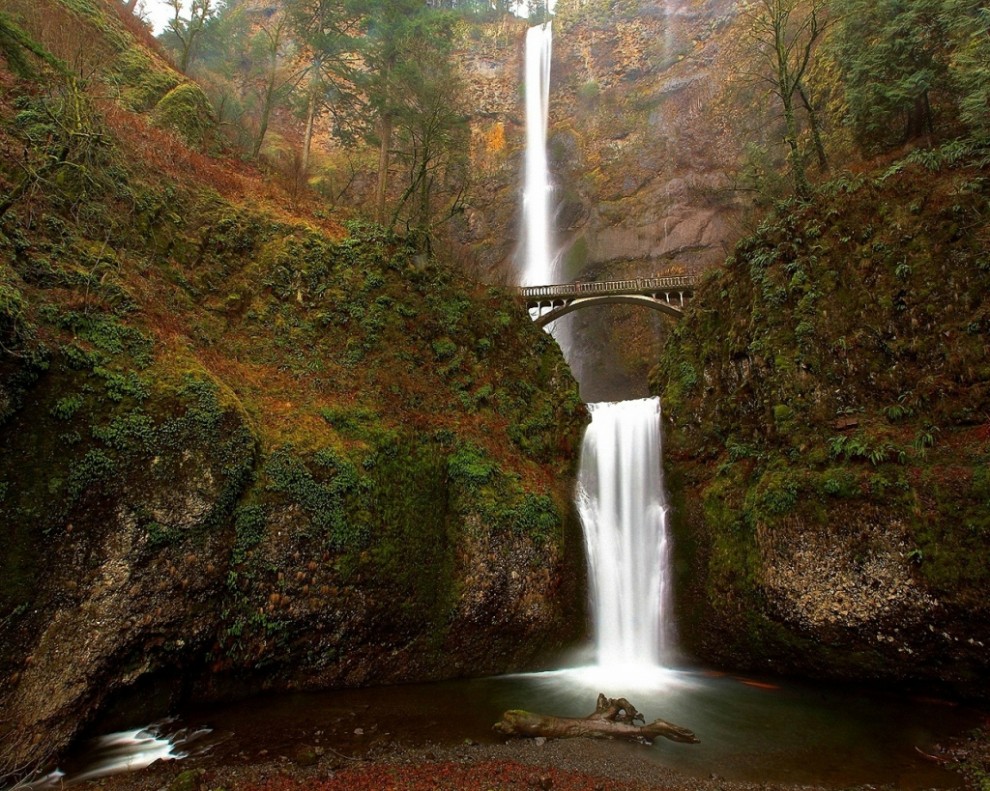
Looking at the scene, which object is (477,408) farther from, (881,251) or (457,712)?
(881,251)

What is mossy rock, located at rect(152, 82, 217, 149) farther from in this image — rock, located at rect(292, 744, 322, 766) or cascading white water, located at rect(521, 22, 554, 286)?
cascading white water, located at rect(521, 22, 554, 286)

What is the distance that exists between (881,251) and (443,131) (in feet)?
46.9

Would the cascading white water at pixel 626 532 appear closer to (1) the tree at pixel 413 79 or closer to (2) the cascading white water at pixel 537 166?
(1) the tree at pixel 413 79

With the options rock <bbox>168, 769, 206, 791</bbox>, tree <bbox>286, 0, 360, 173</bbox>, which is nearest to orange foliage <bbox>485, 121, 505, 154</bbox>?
tree <bbox>286, 0, 360, 173</bbox>

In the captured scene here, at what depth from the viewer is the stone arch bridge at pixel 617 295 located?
24.4 meters

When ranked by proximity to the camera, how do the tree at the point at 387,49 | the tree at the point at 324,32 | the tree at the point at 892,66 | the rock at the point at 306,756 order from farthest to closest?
the tree at the point at 324,32
the tree at the point at 387,49
the tree at the point at 892,66
the rock at the point at 306,756

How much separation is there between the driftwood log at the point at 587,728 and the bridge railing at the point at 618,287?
18607mm

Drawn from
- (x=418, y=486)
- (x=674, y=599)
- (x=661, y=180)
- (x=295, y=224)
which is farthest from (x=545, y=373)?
(x=661, y=180)

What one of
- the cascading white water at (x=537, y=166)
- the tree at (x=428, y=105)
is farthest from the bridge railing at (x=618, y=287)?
the tree at (x=428, y=105)

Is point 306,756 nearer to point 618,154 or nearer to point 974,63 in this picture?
point 974,63

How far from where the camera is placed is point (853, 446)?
33.7 feet

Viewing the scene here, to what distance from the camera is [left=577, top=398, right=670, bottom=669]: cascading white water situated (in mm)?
12234

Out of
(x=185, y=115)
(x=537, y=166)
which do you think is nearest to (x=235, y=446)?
(x=185, y=115)

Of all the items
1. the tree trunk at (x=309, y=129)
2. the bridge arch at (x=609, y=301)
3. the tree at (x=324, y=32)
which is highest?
the tree at (x=324, y=32)
